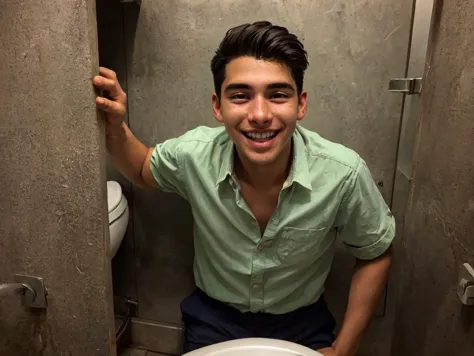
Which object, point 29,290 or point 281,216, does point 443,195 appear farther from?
point 29,290

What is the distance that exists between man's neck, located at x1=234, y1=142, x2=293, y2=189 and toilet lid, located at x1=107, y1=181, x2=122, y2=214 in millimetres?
385

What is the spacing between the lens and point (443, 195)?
0.95 metres

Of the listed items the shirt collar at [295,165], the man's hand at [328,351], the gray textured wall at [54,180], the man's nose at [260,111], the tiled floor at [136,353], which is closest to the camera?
the gray textured wall at [54,180]

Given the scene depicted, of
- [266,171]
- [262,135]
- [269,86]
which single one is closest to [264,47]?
[269,86]

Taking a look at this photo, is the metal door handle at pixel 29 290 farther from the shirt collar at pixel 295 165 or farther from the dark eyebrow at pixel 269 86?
the dark eyebrow at pixel 269 86

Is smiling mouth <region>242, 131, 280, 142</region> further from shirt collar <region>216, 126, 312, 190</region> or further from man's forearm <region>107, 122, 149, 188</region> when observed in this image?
man's forearm <region>107, 122, 149, 188</region>

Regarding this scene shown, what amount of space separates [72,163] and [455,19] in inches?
32.1

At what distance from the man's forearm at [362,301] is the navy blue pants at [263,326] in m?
0.06

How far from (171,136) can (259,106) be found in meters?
0.47

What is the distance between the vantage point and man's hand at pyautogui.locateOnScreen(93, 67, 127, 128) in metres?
0.85

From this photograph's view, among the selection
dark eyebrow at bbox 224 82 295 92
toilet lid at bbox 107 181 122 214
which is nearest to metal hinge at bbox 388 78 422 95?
dark eyebrow at bbox 224 82 295 92

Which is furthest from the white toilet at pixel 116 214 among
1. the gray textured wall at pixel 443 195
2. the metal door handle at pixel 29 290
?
the gray textured wall at pixel 443 195

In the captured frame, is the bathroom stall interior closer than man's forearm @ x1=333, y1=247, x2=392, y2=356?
Yes

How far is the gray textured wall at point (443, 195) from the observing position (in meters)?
0.86
